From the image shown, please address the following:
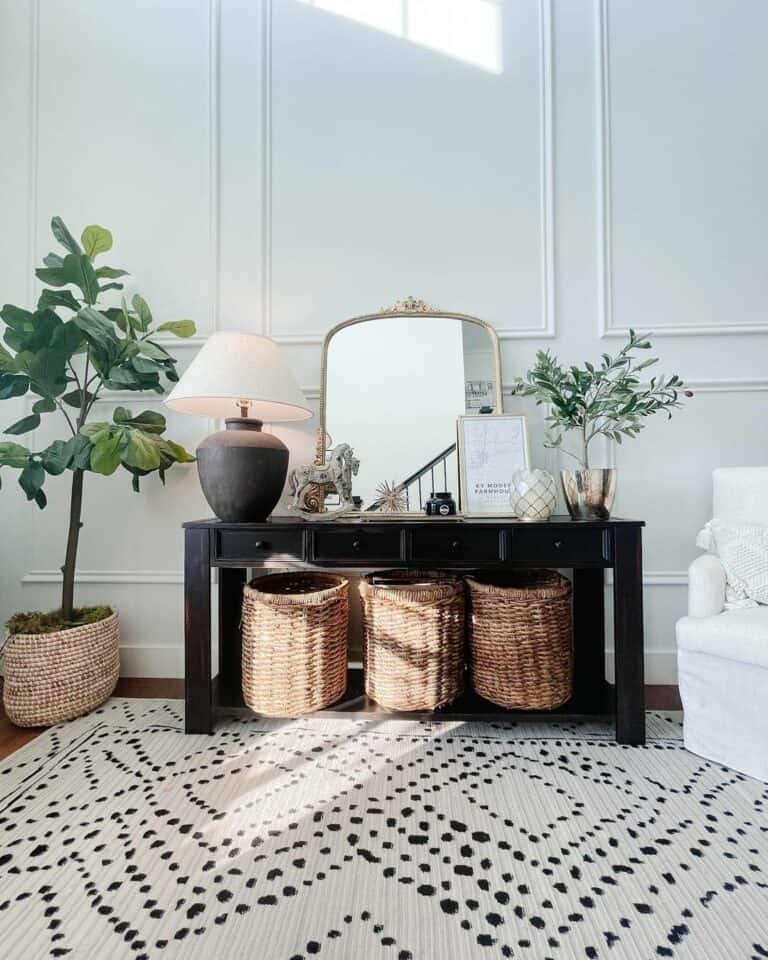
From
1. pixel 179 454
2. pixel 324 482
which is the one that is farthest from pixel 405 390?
pixel 179 454

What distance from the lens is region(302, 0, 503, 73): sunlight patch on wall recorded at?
2037 mm

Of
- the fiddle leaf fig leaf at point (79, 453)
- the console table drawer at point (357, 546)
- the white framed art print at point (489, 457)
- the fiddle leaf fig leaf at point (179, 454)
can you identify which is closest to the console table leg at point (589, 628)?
the white framed art print at point (489, 457)

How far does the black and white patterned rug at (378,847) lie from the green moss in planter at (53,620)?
1.38ft

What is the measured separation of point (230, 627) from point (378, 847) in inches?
43.6

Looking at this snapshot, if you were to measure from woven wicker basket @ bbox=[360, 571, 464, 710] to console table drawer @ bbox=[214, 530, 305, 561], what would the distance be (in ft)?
1.03

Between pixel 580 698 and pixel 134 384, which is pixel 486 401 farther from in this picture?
pixel 134 384

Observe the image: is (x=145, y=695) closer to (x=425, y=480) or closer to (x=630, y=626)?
(x=425, y=480)

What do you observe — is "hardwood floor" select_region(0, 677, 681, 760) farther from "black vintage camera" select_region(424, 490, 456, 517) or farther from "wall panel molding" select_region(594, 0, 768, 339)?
"wall panel molding" select_region(594, 0, 768, 339)

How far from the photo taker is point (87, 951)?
2.80ft

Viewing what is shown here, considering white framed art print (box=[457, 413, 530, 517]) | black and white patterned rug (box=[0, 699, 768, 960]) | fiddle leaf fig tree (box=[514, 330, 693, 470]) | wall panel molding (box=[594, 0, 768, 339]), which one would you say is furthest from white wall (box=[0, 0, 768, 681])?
black and white patterned rug (box=[0, 699, 768, 960])

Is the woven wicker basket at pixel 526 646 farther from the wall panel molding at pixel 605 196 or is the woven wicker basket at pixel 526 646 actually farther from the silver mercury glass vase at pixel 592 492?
the wall panel molding at pixel 605 196

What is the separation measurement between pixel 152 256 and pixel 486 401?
1677 millimetres

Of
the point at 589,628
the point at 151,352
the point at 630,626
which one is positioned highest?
the point at 151,352

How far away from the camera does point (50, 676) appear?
1680 millimetres
